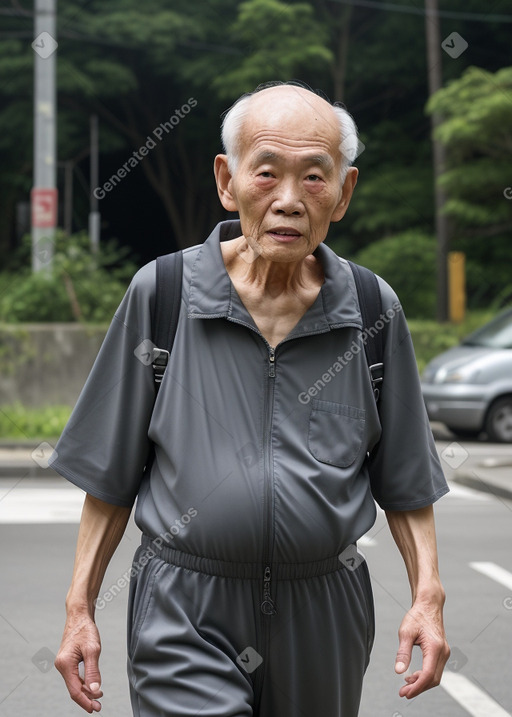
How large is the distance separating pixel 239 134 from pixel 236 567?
84cm

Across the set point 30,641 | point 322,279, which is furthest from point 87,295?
point 322,279

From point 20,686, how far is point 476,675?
1876mm

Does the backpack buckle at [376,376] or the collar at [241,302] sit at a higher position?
the collar at [241,302]

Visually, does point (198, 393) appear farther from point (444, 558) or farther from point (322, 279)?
point (444, 558)

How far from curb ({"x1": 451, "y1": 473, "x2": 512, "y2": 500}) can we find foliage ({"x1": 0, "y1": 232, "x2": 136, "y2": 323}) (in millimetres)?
5808

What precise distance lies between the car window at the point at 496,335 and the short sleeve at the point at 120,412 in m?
12.8

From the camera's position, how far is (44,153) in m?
16.5

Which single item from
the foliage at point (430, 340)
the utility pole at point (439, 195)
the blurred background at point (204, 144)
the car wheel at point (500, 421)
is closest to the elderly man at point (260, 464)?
the blurred background at point (204, 144)

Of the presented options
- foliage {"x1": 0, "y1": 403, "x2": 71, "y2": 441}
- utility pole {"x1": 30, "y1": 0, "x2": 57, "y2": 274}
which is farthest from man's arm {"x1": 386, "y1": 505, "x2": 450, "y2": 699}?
utility pole {"x1": 30, "y1": 0, "x2": 57, "y2": 274}

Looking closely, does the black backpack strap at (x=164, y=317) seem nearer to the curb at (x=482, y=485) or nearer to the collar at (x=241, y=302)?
the collar at (x=241, y=302)

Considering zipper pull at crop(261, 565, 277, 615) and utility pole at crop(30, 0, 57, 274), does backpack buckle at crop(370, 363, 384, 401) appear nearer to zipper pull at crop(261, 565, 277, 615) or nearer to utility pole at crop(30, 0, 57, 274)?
zipper pull at crop(261, 565, 277, 615)

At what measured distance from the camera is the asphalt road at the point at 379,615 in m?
5.21

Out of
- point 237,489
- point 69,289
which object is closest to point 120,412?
point 237,489

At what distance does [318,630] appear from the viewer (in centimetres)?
247
